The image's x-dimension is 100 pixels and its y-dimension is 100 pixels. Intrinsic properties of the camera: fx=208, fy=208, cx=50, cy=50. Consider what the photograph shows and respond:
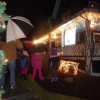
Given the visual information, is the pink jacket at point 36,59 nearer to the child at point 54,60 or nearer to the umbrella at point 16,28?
the child at point 54,60

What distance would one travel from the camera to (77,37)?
584 inches

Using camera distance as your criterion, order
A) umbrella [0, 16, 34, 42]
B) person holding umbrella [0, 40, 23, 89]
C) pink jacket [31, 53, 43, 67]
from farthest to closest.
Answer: pink jacket [31, 53, 43, 67] < person holding umbrella [0, 40, 23, 89] < umbrella [0, 16, 34, 42]

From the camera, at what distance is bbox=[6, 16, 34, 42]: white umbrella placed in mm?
6131

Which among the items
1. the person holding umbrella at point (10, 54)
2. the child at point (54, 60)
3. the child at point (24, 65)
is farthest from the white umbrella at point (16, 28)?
the child at point (24, 65)

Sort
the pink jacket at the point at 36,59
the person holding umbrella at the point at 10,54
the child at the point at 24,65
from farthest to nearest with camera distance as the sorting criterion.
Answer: the child at the point at 24,65 < the pink jacket at the point at 36,59 < the person holding umbrella at the point at 10,54

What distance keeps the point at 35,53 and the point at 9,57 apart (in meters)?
3.58

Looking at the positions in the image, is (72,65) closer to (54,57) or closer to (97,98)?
(54,57)

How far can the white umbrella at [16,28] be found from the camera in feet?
20.1

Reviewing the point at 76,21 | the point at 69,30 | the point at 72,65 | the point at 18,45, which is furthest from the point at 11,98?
the point at 69,30

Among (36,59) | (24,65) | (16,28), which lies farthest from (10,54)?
(24,65)

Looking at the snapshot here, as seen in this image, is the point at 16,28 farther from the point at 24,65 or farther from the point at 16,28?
the point at 24,65

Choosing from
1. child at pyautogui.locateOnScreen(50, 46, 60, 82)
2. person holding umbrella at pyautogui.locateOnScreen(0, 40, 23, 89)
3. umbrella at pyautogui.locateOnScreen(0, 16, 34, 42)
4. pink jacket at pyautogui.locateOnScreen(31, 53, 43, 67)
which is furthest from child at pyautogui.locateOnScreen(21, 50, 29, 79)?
person holding umbrella at pyautogui.locateOnScreen(0, 40, 23, 89)

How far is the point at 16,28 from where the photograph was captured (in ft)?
20.9

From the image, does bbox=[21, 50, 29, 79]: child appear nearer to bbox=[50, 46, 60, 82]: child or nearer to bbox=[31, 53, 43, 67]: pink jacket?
bbox=[31, 53, 43, 67]: pink jacket
